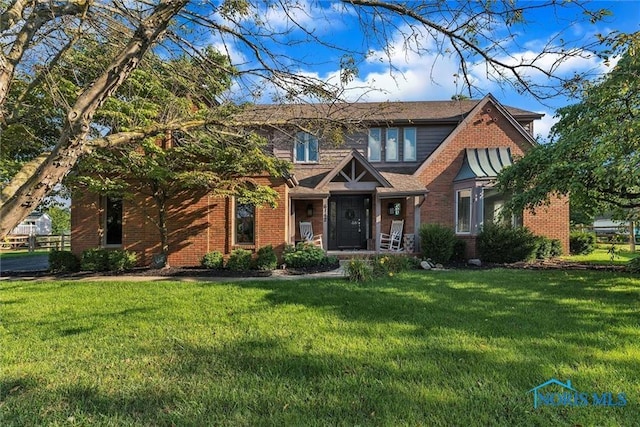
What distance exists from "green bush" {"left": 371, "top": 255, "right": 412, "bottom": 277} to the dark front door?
5.09 meters

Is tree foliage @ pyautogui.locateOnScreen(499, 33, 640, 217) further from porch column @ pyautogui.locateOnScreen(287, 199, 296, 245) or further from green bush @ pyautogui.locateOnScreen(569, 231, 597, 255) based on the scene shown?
porch column @ pyautogui.locateOnScreen(287, 199, 296, 245)

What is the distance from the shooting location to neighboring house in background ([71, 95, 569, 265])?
489 inches

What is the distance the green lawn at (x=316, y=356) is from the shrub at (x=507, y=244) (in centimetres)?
511

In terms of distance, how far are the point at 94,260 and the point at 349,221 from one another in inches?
389

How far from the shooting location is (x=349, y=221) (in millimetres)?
16312

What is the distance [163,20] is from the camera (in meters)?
2.71

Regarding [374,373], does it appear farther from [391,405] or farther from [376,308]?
[376,308]

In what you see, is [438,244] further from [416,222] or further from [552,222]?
[552,222]

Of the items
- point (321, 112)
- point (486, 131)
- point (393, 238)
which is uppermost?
point (486, 131)

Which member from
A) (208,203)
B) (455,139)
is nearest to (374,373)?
(208,203)

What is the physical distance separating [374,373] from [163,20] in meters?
3.73

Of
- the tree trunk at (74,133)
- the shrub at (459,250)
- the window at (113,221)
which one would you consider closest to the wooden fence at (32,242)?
the window at (113,221)

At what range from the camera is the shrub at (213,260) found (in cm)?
1162

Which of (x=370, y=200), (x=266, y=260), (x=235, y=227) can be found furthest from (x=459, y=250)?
(x=235, y=227)
